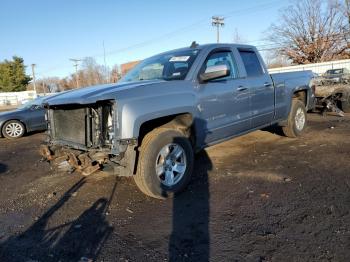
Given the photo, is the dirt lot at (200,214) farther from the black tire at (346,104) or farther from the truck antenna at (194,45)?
the black tire at (346,104)

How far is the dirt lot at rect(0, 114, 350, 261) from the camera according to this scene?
9.90ft

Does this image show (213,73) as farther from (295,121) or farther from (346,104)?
(346,104)

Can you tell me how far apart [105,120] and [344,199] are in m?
2.97

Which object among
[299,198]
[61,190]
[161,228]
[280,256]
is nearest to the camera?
[280,256]

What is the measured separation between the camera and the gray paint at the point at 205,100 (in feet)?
12.5

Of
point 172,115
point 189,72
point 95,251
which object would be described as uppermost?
point 189,72

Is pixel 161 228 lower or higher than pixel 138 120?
lower

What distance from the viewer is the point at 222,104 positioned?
16.4ft

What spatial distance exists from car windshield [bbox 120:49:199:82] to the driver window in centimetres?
27

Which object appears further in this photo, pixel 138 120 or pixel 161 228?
pixel 138 120

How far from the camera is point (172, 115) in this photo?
4.41 m

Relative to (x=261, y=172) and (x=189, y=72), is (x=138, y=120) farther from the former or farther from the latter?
(x=261, y=172)

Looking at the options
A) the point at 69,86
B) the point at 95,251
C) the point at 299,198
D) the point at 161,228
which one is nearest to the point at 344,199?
the point at 299,198

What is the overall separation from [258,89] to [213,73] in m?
1.50
